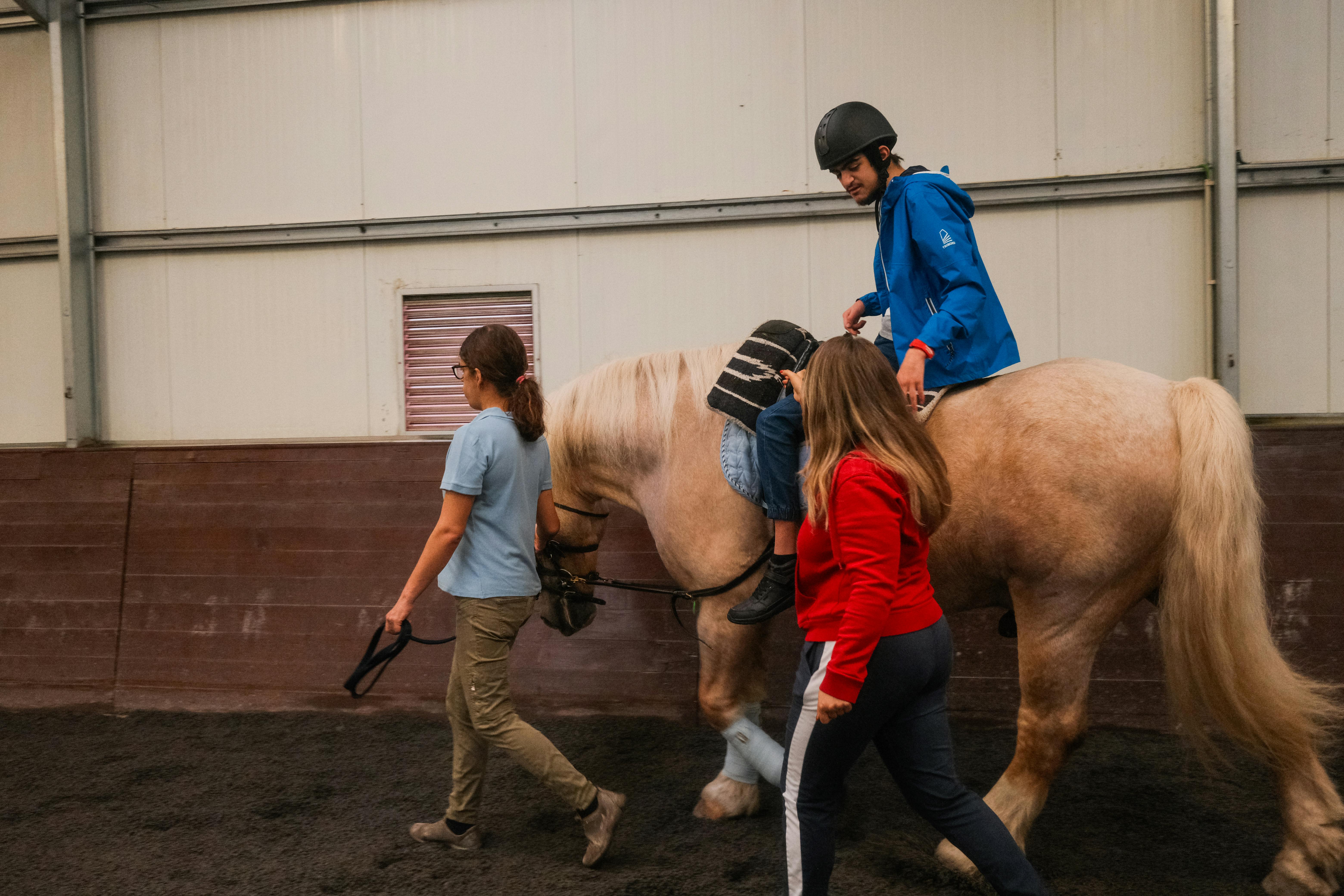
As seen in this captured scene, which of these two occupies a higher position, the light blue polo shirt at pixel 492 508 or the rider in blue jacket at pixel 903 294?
the rider in blue jacket at pixel 903 294

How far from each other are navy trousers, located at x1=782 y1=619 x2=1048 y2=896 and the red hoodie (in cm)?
6

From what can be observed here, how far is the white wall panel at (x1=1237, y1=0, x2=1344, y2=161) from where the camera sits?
4094 mm

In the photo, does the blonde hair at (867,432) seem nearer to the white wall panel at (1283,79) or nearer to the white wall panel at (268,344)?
the white wall panel at (1283,79)

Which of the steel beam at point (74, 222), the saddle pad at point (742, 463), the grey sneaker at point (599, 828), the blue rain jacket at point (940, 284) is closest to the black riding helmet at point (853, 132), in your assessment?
the blue rain jacket at point (940, 284)

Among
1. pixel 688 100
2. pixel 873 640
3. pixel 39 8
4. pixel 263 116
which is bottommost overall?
pixel 873 640

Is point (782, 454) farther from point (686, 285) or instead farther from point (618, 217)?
point (618, 217)

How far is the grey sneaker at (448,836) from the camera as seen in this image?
2.86m

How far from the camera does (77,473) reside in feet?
15.9

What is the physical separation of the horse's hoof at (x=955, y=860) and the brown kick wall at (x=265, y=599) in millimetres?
1446

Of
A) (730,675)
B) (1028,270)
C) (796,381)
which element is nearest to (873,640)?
(796,381)

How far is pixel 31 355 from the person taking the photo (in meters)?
5.23

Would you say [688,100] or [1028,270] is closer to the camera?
[1028,270]

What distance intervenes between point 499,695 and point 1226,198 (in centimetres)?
406

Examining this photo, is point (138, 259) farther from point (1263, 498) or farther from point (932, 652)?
point (1263, 498)
